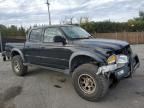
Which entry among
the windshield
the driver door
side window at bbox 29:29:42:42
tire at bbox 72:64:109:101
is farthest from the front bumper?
side window at bbox 29:29:42:42

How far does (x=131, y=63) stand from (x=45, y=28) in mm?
2847

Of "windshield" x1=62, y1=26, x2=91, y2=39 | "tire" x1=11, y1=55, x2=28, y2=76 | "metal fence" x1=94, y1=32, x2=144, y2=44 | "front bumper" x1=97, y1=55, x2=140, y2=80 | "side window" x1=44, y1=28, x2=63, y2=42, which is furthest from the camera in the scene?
"metal fence" x1=94, y1=32, x2=144, y2=44

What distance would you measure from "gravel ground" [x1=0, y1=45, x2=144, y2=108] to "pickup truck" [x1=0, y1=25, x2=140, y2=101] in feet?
0.99

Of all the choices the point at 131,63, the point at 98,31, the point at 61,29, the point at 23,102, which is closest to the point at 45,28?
the point at 61,29

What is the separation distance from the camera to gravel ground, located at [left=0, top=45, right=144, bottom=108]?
4.35 metres

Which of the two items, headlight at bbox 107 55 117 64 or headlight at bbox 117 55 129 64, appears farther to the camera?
headlight at bbox 117 55 129 64

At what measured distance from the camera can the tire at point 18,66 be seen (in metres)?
7.00

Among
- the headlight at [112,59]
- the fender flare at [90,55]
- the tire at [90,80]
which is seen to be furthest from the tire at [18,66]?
the headlight at [112,59]

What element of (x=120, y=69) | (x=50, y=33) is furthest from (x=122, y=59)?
(x=50, y=33)

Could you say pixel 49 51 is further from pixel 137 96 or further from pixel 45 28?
pixel 137 96

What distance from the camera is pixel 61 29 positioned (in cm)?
549

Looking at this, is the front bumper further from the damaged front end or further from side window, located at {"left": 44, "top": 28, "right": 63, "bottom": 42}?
side window, located at {"left": 44, "top": 28, "right": 63, "bottom": 42}

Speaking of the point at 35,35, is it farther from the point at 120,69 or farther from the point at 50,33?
the point at 120,69

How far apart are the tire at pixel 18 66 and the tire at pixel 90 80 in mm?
2926
